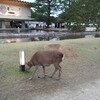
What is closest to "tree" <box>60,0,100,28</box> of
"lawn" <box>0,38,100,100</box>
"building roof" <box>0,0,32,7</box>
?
"building roof" <box>0,0,32,7</box>

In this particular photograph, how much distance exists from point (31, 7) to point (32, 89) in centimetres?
3851

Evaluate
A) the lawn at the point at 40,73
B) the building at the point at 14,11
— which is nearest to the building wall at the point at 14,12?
the building at the point at 14,11

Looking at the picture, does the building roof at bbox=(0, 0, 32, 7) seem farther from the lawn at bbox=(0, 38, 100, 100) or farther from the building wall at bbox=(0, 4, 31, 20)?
the lawn at bbox=(0, 38, 100, 100)

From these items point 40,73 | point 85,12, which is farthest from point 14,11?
point 40,73

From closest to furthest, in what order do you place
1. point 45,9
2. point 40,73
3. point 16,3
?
point 40,73
point 16,3
point 45,9

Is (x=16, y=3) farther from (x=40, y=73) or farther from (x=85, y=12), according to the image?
(x=40, y=73)

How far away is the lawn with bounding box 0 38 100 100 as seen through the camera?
24.6ft

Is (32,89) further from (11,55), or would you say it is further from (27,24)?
(27,24)

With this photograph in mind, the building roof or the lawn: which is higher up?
the building roof

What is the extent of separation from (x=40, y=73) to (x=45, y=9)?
35.6 meters

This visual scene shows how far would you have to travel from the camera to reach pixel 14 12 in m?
41.8

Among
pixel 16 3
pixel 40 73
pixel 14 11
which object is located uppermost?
pixel 16 3

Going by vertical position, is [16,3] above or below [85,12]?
above

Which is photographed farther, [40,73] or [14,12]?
[14,12]
